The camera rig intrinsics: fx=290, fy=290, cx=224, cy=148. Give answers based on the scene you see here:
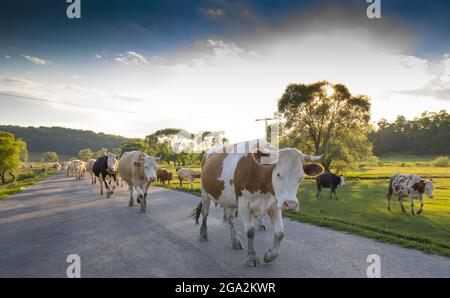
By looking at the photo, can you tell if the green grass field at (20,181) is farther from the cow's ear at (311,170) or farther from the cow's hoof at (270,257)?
the cow's ear at (311,170)

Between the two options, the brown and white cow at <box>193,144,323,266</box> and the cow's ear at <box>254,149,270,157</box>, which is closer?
the brown and white cow at <box>193,144,323,266</box>

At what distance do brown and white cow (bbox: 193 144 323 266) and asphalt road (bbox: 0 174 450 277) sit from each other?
0.69m

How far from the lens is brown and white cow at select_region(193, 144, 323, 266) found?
523 cm

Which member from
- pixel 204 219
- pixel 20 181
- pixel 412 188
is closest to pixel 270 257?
pixel 204 219

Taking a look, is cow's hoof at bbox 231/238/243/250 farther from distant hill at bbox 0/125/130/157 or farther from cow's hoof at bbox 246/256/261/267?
distant hill at bbox 0/125/130/157

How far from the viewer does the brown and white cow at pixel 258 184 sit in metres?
5.23

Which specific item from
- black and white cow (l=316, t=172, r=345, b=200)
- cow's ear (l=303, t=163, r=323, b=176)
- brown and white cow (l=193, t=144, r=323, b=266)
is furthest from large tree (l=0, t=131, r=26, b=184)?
cow's ear (l=303, t=163, r=323, b=176)

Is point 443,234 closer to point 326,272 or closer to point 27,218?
point 326,272

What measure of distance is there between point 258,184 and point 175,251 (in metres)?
2.50

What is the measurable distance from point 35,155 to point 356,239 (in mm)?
202701

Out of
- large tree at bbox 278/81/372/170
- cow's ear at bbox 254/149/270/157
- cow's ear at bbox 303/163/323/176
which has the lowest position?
cow's ear at bbox 303/163/323/176

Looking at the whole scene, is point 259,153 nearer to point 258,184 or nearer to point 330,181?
point 258,184
